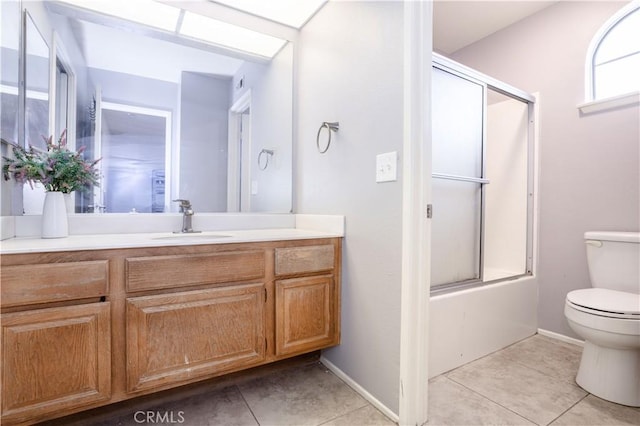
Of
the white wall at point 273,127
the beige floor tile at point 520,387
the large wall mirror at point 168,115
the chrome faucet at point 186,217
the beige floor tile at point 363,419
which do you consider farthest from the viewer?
the white wall at point 273,127

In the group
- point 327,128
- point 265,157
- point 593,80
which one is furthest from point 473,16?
point 265,157

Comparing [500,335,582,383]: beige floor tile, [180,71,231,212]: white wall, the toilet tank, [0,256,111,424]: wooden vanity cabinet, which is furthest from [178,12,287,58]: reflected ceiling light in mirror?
[500,335,582,383]: beige floor tile

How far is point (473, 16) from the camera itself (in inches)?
93.3

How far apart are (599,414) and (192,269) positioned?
6.16 ft

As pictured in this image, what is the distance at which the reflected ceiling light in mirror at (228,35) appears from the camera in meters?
1.80

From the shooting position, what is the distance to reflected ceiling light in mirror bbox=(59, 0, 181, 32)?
1566 mm

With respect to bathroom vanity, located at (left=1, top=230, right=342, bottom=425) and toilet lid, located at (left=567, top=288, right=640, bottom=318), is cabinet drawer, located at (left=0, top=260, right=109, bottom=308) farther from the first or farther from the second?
toilet lid, located at (left=567, top=288, right=640, bottom=318)

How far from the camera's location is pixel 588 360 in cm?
155

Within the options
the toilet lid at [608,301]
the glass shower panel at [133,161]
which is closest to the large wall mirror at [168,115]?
the glass shower panel at [133,161]

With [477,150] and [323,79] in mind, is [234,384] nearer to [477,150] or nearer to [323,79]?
[323,79]

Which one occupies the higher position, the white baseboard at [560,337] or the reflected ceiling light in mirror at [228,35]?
the reflected ceiling light in mirror at [228,35]

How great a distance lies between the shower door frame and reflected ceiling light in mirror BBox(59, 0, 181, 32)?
149 centimetres

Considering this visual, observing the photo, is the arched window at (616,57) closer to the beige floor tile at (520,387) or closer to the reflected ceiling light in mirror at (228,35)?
the beige floor tile at (520,387)

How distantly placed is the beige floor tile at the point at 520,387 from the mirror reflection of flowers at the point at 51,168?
207 cm
